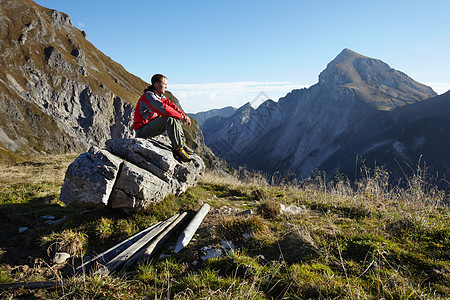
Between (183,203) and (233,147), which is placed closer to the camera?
(183,203)

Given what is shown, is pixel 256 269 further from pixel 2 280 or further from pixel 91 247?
pixel 2 280

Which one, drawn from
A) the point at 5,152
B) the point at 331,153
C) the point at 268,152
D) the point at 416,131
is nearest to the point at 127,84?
the point at 5,152

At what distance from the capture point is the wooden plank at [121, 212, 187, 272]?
194 inches

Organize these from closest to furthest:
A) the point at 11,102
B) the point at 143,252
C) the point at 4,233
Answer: the point at 143,252 < the point at 4,233 < the point at 11,102

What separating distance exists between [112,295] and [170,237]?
8.99 ft

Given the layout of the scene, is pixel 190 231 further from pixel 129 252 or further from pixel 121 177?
pixel 121 177

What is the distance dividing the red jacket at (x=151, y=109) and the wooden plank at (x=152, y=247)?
11.2 ft

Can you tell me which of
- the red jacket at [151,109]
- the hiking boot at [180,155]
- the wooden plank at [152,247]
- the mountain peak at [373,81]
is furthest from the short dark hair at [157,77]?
the mountain peak at [373,81]

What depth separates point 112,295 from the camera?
356 centimetres

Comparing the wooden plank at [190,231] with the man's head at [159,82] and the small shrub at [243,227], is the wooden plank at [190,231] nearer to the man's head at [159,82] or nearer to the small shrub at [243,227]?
the small shrub at [243,227]

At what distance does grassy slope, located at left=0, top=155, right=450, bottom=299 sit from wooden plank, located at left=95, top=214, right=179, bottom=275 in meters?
0.22

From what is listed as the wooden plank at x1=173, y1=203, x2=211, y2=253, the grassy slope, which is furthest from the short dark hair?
the wooden plank at x1=173, y1=203, x2=211, y2=253

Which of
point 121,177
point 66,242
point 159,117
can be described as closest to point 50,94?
point 159,117

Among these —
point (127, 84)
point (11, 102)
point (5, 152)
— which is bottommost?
point (5, 152)
